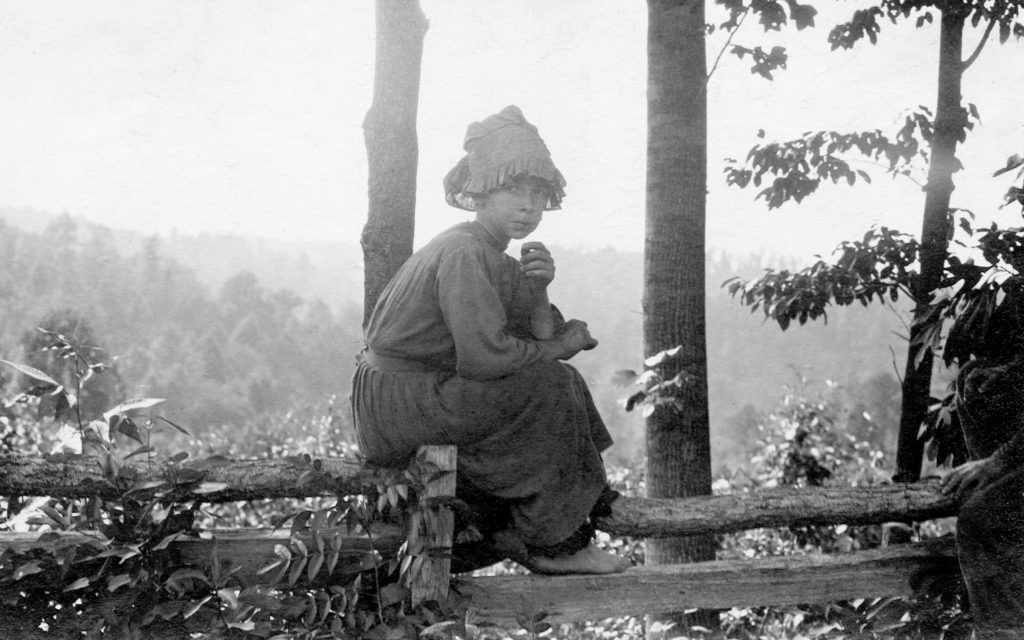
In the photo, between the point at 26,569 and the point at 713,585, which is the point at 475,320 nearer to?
the point at 713,585

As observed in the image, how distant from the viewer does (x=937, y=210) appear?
15.3 feet

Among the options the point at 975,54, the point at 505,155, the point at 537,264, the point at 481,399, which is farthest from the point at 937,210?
the point at 481,399

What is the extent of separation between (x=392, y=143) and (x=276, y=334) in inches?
1314

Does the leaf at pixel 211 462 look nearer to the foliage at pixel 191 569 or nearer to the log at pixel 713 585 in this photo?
the foliage at pixel 191 569

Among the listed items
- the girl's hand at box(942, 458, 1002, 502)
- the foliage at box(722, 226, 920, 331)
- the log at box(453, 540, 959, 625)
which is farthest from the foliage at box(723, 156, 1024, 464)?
the log at box(453, 540, 959, 625)

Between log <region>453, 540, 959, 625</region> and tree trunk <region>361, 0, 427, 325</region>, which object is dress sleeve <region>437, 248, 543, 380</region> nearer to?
log <region>453, 540, 959, 625</region>

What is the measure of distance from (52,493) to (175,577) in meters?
0.58

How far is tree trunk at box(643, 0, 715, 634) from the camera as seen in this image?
4.12 meters

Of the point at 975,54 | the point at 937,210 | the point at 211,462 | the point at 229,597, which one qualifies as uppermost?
the point at 975,54

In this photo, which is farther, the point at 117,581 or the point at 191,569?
the point at 191,569

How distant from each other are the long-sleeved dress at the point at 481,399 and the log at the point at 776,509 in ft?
0.88

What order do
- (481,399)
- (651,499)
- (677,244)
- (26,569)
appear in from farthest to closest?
(677,244)
(651,499)
(481,399)
(26,569)

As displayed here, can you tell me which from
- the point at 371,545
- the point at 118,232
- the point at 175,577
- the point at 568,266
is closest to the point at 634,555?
the point at 371,545

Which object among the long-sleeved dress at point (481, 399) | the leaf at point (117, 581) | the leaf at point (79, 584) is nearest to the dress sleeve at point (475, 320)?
the long-sleeved dress at point (481, 399)
